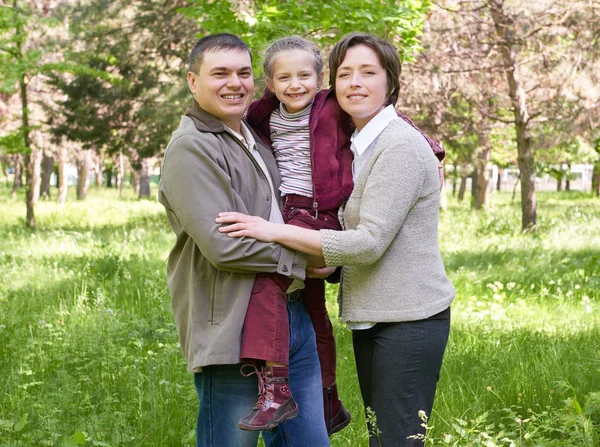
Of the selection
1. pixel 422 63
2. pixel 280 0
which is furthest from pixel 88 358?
pixel 422 63

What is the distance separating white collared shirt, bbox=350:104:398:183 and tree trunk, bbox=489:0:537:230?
1106 centimetres

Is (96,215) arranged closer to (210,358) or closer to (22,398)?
(22,398)

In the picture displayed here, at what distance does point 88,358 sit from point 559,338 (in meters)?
3.76

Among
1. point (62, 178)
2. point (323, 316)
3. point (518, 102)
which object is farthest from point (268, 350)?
point (62, 178)

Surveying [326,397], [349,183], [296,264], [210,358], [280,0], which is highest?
[280,0]

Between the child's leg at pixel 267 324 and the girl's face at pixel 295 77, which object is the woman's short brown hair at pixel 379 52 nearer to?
the girl's face at pixel 295 77

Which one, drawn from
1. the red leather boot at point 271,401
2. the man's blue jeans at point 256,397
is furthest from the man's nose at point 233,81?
the red leather boot at point 271,401

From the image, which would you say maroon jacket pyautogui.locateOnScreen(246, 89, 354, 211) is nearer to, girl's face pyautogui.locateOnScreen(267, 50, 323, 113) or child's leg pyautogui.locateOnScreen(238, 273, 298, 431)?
girl's face pyautogui.locateOnScreen(267, 50, 323, 113)

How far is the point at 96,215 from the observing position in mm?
21453

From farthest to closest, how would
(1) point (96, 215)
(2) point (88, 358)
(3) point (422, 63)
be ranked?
(1) point (96, 215) < (3) point (422, 63) < (2) point (88, 358)

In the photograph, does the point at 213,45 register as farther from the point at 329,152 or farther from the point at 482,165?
the point at 482,165

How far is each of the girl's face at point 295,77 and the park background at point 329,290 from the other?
152cm

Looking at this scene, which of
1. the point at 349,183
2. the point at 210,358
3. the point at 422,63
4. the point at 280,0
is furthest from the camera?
the point at 422,63

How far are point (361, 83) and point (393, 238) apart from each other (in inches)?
24.8
